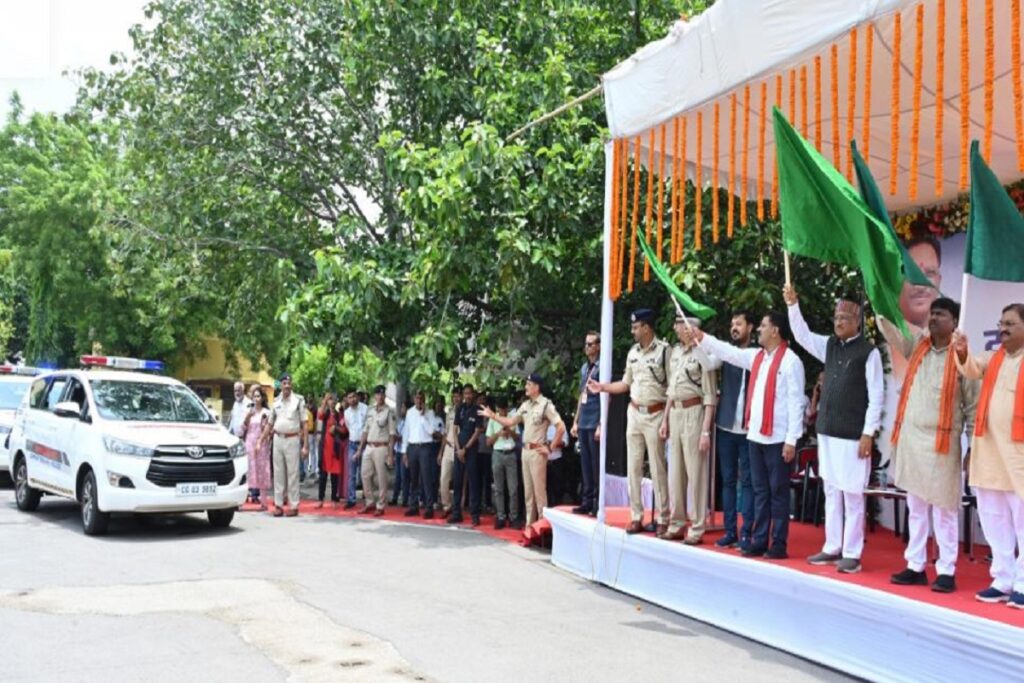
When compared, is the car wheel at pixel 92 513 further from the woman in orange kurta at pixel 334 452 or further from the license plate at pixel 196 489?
the woman in orange kurta at pixel 334 452

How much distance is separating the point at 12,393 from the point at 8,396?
0.12m

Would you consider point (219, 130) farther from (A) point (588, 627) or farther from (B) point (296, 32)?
(A) point (588, 627)

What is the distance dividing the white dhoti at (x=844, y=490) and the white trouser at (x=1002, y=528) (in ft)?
2.92

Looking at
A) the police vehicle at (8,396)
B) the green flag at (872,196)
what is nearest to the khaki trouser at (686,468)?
the green flag at (872,196)

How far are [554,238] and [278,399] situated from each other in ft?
15.6

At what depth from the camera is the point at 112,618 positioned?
6.78 meters

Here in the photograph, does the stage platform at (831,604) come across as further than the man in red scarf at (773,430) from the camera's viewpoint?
No

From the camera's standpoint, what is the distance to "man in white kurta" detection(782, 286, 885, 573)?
21.2 ft

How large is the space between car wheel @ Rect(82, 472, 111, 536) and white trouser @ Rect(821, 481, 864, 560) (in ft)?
25.8

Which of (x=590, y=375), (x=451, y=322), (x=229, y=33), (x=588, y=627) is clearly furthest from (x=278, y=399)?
(x=588, y=627)

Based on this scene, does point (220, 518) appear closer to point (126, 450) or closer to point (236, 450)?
point (236, 450)

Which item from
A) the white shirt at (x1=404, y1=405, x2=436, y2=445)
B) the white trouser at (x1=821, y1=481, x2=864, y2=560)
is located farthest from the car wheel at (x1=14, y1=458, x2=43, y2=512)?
the white trouser at (x1=821, y1=481, x2=864, y2=560)

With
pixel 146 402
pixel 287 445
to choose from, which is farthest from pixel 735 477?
pixel 146 402

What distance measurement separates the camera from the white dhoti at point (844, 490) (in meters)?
6.50
